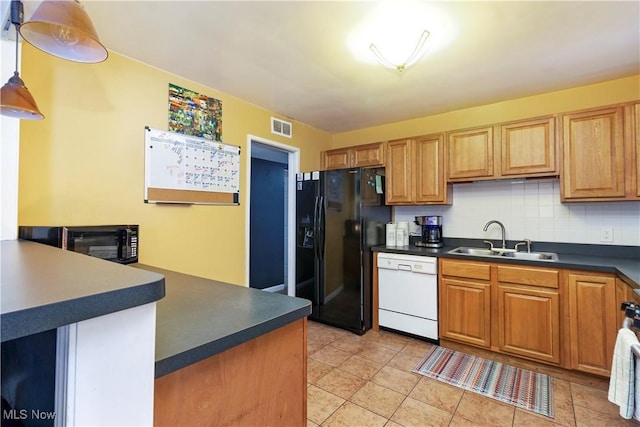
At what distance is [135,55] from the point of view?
81.4 inches

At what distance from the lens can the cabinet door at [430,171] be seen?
2977mm

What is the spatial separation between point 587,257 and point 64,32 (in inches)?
142

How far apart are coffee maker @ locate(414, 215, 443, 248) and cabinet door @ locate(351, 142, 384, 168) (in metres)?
0.79

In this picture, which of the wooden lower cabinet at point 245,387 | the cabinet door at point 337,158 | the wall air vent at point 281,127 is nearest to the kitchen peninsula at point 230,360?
the wooden lower cabinet at point 245,387

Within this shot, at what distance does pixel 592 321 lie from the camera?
2.07 m

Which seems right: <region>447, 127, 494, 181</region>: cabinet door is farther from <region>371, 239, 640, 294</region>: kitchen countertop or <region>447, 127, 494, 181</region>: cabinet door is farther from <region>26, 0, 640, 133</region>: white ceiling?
<region>371, 239, 640, 294</region>: kitchen countertop

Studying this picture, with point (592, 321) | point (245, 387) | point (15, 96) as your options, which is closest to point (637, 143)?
point (592, 321)

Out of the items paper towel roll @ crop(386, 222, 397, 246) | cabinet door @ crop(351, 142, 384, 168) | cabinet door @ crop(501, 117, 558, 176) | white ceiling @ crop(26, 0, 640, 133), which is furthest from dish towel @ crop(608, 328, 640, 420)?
cabinet door @ crop(351, 142, 384, 168)

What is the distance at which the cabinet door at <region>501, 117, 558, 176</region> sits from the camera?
2.43 meters

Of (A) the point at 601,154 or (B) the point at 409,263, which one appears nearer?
(A) the point at 601,154

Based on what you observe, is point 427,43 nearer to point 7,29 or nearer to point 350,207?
point 350,207

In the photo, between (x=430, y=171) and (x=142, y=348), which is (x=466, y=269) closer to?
(x=430, y=171)

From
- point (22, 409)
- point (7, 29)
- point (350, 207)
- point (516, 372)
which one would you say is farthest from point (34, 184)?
point (516, 372)

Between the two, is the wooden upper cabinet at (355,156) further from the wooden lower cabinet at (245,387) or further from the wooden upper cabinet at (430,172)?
the wooden lower cabinet at (245,387)
